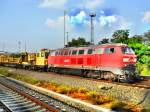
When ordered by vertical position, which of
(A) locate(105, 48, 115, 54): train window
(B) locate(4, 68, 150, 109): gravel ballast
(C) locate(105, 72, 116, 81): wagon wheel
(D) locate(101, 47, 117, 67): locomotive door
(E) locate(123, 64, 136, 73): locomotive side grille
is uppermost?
(A) locate(105, 48, 115, 54): train window

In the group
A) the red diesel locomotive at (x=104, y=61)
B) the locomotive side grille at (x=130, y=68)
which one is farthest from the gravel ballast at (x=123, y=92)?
the locomotive side grille at (x=130, y=68)

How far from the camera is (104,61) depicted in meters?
26.5

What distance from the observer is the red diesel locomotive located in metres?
24.7

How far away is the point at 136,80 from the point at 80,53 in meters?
6.95

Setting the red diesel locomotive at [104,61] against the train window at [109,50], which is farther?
the train window at [109,50]

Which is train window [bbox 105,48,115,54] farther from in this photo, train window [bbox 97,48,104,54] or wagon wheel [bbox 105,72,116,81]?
wagon wheel [bbox 105,72,116,81]

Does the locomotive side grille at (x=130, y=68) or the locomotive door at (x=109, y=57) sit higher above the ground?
the locomotive door at (x=109, y=57)

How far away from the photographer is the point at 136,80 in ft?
86.3

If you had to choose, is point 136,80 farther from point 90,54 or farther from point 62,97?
point 62,97

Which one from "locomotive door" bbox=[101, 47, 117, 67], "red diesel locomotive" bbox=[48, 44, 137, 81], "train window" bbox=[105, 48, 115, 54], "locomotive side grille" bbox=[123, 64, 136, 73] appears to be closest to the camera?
"locomotive side grille" bbox=[123, 64, 136, 73]

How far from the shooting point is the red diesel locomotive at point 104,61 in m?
24.7

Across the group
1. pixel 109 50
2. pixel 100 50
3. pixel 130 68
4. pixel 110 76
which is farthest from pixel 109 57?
pixel 130 68

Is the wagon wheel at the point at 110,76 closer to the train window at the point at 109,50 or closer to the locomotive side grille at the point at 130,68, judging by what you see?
the locomotive side grille at the point at 130,68

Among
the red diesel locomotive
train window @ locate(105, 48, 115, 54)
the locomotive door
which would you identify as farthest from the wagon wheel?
train window @ locate(105, 48, 115, 54)
